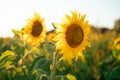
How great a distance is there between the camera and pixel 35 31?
143 inches

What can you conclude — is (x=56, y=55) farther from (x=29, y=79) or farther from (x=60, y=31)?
(x=29, y=79)

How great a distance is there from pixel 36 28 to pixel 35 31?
5cm

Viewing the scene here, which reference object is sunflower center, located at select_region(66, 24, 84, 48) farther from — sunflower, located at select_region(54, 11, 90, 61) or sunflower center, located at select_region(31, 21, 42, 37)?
sunflower center, located at select_region(31, 21, 42, 37)

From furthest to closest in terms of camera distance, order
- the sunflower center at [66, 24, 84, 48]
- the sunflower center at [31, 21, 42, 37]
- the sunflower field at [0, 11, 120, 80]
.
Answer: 1. the sunflower center at [31, 21, 42, 37]
2. the sunflower center at [66, 24, 84, 48]
3. the sunflower field at [0, 11, 120, 80]

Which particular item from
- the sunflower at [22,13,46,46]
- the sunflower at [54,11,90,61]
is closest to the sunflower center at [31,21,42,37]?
the sunflower at [22,13,46,46]

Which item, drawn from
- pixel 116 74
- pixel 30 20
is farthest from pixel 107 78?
pixel 30 20

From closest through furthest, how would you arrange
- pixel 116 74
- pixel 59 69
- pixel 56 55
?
pixel 56 55 → pixel 59 69 → pixel 116 74

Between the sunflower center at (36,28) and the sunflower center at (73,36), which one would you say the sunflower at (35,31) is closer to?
the sunflower center at (36,28)

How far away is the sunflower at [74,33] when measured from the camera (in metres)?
2.71

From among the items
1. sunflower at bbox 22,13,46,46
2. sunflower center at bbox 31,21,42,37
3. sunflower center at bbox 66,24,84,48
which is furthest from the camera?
sunflower center at bbox 31,21,42,37

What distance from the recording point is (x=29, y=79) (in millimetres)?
2834

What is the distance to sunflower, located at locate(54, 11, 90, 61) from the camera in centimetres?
271

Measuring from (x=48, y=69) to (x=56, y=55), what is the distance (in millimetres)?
216

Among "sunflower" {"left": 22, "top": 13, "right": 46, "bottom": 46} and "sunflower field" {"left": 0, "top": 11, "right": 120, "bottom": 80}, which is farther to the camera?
"sunflower" {"left": 22, "top": 13, "right": 46, "bottom": 46}
